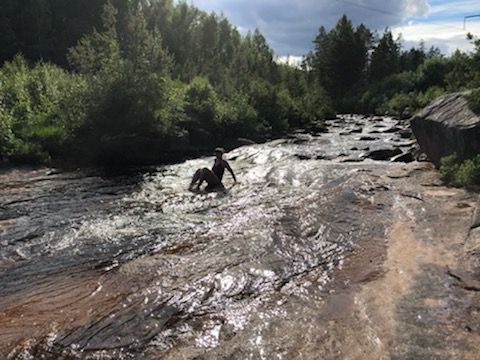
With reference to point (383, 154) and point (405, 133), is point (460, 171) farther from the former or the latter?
point (405, 133)

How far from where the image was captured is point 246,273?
7031mm

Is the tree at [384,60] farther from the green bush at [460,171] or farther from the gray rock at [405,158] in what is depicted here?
the green bush at [460,171]

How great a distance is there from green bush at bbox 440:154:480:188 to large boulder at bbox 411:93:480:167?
0.27 m

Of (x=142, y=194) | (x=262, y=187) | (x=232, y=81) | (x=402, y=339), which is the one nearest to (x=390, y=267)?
(x=402, y=339)

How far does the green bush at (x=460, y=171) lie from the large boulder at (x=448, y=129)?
27cm

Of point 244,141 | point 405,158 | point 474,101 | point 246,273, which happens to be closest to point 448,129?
point 474,101

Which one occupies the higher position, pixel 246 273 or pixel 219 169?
pixel 219 169

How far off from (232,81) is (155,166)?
1553 centimetres

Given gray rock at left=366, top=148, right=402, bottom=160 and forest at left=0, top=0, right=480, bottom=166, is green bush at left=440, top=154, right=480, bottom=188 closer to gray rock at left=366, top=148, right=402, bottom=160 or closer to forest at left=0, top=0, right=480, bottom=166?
forest at left=0, top=0, right=480, bottom=166

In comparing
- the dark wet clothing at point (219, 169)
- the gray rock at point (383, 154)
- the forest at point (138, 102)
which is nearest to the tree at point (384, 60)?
the forest at point (138, 102)

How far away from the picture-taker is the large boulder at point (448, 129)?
11.1 metres

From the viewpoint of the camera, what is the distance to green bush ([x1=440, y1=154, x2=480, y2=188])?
33.9ft

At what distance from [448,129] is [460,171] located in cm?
183

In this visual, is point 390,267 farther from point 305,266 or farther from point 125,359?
point 125,359
